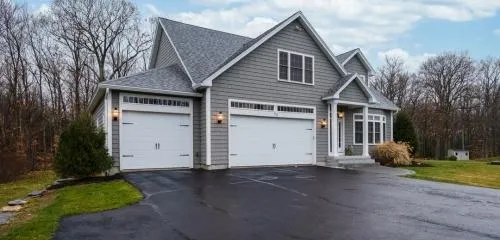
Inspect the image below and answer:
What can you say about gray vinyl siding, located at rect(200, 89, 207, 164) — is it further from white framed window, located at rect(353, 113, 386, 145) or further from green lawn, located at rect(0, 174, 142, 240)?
white framed window, located at rect(353, 113, 386, 145)

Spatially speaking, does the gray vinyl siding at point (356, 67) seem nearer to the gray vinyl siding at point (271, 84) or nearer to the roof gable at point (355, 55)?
the roof gable at point (355, 55)

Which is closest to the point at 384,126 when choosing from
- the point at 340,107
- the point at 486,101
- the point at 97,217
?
the point at 340,107

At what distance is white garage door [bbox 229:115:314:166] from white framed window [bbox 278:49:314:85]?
1773 millimetres

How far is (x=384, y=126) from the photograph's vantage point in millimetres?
21453

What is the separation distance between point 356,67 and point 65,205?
18884 millimetres

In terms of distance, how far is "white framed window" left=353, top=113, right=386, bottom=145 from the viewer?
19.6m

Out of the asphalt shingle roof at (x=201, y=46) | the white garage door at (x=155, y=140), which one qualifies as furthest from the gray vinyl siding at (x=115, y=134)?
the asphalt shingle roof at (x=201, y=46)

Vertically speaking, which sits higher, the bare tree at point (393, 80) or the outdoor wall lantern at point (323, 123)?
the bare tree at point (393, 80)

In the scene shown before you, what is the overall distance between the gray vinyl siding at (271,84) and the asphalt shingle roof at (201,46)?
0.97 metres

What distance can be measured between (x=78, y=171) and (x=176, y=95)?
424cm

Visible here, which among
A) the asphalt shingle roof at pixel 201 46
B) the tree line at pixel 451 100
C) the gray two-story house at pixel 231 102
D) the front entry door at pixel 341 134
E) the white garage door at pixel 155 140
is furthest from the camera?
the tree line at pixel 451 100

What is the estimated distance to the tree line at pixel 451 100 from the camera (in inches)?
1524

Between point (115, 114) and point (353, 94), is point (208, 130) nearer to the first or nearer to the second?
point (115, 114)

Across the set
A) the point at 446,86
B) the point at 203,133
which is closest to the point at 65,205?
the point at 203,133
